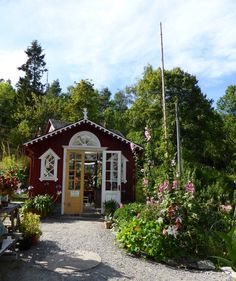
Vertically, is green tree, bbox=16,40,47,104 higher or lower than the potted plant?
higher

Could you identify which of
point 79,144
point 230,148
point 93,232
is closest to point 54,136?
point 79,144

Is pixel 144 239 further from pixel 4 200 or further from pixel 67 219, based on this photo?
pixel 67 219

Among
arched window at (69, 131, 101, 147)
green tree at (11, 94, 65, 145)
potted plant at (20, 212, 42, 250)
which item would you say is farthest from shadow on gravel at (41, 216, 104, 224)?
green tree at (11, 94, 65, 145)

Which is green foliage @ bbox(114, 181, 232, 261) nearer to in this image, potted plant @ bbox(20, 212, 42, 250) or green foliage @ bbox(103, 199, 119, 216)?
potted plant @ bbox(20, 212, 42, 250)

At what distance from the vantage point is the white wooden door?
12.4 metres

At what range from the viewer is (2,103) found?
37344mm

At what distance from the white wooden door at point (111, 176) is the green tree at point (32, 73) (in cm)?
2619

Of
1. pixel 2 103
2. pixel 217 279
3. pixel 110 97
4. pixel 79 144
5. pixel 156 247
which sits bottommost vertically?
pixel 217 279

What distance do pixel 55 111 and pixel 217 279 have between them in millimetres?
21530

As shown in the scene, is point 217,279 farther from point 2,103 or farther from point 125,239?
point 2,103

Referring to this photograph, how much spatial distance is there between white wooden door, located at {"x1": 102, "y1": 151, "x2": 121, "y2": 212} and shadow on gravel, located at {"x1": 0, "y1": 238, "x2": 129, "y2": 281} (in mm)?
5753

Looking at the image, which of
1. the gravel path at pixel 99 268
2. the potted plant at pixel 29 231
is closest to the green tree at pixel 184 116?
the gravel path at pixel 99 268

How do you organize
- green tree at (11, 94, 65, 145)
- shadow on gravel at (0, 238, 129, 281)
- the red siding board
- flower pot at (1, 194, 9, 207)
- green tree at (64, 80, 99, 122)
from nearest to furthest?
shadow on gravel at (0, 238, 129, 281) → flower pot at (1, 194, 9, 207) → the red siding board → green tree at (64, 80, 99, 122) → green tree at (11, 94, 65, 145)

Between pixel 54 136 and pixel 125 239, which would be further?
pixel 54 136
